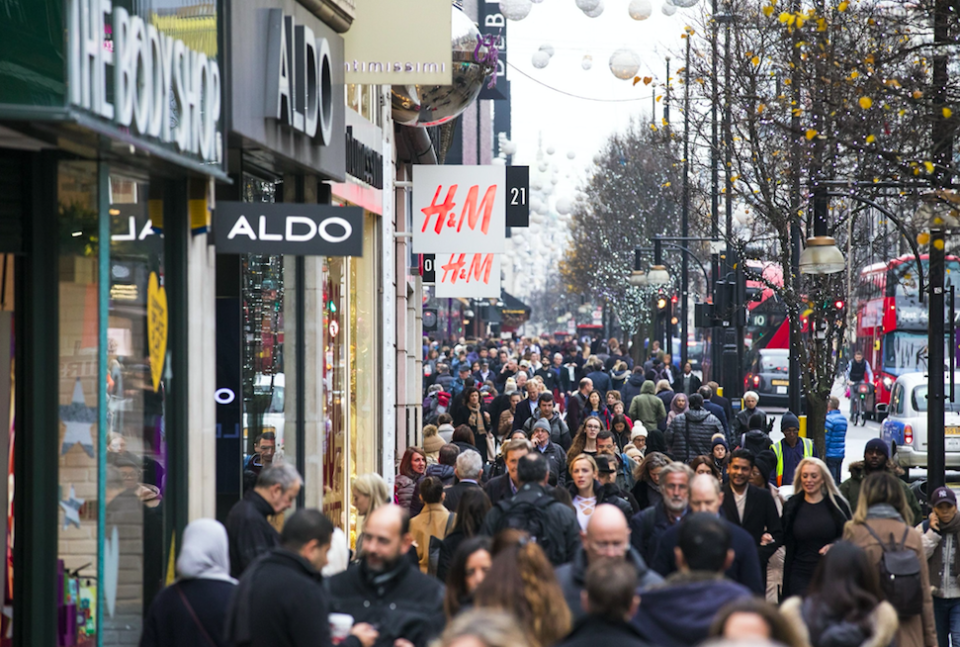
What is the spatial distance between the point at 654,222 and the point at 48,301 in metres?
53.3

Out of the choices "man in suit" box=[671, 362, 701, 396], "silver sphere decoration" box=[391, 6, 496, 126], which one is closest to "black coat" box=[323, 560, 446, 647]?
"silver sphere decoration" box=[391, 6, 496, 126]

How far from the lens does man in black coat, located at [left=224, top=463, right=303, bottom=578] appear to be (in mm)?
7473

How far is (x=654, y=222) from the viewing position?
59.8 m

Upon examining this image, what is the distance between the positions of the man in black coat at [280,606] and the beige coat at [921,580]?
357 centimetres

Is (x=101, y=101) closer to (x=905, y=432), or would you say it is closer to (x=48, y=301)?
(x=48, y=301)

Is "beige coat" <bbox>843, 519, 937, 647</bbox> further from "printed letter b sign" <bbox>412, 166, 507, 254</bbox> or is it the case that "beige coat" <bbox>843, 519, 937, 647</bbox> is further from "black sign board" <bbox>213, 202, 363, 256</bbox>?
"printed letter b sign" <bbox>412, 166, 507, 254</bbox>

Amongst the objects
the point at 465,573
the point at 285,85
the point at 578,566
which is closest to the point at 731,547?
the point at 578,566

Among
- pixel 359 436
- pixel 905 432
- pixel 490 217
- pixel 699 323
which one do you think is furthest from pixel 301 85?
pixel 699 323

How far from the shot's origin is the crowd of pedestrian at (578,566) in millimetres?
5504

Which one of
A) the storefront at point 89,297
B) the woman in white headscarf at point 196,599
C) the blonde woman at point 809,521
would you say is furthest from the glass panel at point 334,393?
the woman in white headscarf at point 196,599

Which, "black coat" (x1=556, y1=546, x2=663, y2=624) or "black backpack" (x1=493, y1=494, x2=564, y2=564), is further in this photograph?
"black backpack" (x1=493, y1=494, x2=564, y2=564)

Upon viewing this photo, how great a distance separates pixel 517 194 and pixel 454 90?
393cm

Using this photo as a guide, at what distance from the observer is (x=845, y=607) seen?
611 centimetres

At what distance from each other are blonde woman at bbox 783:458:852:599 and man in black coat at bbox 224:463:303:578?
3.68m
